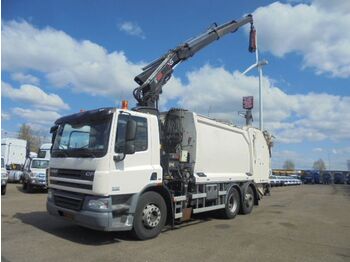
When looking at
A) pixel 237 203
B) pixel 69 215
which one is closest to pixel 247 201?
pixel 237 203

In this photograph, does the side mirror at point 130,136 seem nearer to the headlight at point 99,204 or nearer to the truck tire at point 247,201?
the headlight at point 99,204

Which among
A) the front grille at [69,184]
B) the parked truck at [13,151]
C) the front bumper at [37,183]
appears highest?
the parked truck at [13,151]

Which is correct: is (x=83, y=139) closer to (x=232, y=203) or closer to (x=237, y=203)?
(x=232, y=203)

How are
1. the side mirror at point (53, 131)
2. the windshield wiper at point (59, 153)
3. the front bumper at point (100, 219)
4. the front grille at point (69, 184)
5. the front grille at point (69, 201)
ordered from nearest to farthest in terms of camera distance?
the front bumper at point (100, 219) → the front grille at point (69, 184) → the front grille at point (69, 201) → the windshield wiper at point (59, 153) → the side mirror at point (53, 131)

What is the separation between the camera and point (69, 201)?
8.99 metres

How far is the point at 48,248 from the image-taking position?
7.96 meters

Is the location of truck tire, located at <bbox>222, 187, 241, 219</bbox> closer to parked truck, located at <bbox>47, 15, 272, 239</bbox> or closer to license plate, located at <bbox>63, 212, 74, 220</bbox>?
parked truck, located at <bbox>47, 15, 272, 239</bbox>

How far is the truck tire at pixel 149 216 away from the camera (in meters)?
8.84

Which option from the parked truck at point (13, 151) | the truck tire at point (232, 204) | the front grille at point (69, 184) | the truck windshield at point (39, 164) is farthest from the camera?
the parked truck at point (13, 151)

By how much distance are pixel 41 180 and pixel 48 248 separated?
15.9 meters

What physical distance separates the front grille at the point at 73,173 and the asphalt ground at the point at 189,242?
1.36 m

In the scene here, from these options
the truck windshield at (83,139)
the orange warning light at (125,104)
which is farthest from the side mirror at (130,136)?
the orange warning light at (125,104)

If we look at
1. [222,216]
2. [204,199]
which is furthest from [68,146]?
[222,216]

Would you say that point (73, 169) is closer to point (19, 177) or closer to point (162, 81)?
point (162, 81)
